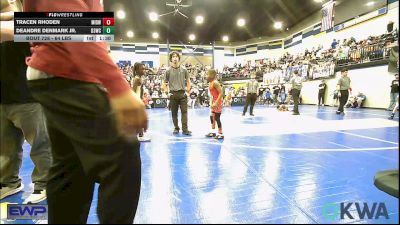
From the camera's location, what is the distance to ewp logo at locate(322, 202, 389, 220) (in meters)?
1.76

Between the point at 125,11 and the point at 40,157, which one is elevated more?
the point at 125,11

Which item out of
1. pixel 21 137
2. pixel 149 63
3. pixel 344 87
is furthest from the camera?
pixel 149 63

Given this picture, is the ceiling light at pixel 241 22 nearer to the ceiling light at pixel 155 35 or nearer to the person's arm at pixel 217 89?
the ceiling light at pixel 155 35

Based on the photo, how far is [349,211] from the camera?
183cm

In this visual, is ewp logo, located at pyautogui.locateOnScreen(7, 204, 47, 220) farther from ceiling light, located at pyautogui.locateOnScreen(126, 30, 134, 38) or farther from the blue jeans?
ceiling light, located at pyautogui.locateOnScreen(126, 30, 134, 38)

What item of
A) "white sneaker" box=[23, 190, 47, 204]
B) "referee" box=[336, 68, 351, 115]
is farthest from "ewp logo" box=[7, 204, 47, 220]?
"referee" box=[336, 68, 351, 115]

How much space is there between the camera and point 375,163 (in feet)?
9.95

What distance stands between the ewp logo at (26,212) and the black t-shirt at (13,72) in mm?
806

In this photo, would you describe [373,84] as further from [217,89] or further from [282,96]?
[217,89]

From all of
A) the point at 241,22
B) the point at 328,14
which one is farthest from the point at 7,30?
the point at 241,22

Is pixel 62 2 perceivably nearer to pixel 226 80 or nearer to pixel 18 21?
pixel 18 21

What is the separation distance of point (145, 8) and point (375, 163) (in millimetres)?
17618

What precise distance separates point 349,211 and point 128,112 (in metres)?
1.80

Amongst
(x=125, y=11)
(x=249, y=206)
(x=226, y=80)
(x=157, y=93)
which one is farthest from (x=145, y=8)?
(x=249, y=206)
